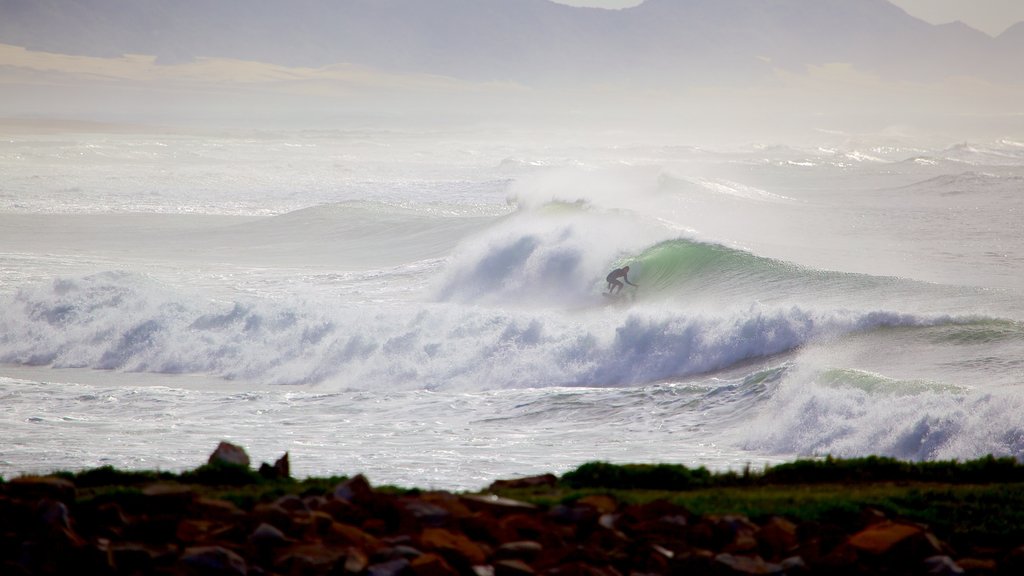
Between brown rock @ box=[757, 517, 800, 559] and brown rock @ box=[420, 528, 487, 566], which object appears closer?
brown rock @ box=[420, 528, 487, 566]

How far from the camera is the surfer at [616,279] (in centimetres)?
2297

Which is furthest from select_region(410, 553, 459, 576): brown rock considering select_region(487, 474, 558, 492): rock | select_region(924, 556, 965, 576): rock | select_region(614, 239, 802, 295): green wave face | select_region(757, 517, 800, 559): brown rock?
select_region(614, 239, 802, 295): green wave face

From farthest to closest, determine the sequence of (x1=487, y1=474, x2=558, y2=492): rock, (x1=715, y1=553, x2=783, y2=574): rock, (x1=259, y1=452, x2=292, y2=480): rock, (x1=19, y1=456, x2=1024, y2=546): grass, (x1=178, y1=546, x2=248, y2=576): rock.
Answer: (x1=259, y1=452, x2=292, y2=480): rock, (x1=487, y1=474, x2=558, y2=492): rock, (x1=19, y1=456, x2=1024, y2=546): grass, (x1=715, y1=553, x2=783, y2=574): rock, (x1=178, y1=546, x2=248, y2=576): rock

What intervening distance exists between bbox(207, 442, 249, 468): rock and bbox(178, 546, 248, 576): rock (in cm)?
222

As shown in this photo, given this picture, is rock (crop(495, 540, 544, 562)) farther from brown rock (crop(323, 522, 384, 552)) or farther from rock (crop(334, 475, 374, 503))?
rock (crop(334, 475, 374, 503))

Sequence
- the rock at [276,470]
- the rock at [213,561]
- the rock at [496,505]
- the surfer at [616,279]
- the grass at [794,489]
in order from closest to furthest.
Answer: the rock at [213,561]
the rock at [496,505]
the grass at [794,489]
the rock at [276,470]
the surfer at [616,279]

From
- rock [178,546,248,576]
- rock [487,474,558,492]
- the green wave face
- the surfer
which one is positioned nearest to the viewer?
rock [178,546,248,576]

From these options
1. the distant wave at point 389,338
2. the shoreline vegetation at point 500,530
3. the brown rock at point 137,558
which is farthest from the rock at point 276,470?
the distant wave at point 389,338

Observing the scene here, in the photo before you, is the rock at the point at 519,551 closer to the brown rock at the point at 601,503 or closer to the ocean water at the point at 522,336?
the brown rock at the point at 601,503

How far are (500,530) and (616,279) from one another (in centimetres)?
1813

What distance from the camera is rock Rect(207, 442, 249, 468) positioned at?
719cm

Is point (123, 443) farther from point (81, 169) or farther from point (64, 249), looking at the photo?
point (81, 169)

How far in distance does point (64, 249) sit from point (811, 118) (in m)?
149

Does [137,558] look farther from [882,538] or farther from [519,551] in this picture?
[882,538]
